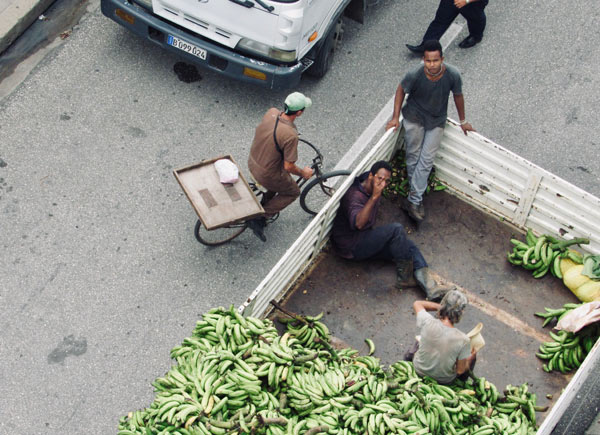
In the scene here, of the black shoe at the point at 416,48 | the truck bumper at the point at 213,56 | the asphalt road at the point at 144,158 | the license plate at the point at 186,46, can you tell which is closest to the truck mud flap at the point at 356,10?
the asphalt road at the point at 144,158

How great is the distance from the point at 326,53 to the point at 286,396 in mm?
4771

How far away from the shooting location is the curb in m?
9.29

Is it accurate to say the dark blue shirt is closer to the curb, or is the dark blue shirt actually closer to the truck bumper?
the truck bumper

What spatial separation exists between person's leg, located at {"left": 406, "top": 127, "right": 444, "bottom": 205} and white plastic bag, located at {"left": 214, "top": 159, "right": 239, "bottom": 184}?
1628 mm

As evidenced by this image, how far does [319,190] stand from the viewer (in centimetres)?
862

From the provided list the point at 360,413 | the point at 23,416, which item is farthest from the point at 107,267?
the point at 360,413

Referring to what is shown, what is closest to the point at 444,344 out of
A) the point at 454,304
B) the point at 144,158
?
the point at 454,304

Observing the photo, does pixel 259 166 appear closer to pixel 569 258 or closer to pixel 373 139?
pixel 373 139

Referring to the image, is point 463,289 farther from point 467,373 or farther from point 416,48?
point 416,48

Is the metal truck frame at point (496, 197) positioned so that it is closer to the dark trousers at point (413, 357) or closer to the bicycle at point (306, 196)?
the bicycle at point (306, 196)

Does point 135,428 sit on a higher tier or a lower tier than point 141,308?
higher

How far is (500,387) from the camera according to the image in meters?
6.82

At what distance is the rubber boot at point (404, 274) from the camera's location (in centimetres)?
721

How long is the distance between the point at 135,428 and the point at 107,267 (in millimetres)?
2529
